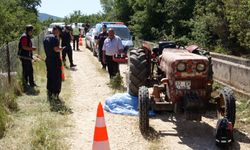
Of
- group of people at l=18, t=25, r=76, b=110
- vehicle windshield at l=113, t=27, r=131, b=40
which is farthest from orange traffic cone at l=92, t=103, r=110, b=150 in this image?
vehicle windshield at l=113, t=27, r=131, b=40

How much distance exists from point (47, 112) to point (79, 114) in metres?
0.69

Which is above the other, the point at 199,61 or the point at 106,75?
the point at 199,61

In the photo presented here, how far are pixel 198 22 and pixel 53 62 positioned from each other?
11989 mm

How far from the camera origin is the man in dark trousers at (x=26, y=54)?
12.1 meters

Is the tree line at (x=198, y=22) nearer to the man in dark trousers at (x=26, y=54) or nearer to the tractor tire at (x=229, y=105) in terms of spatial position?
the man in dark trousers at (x=26, y=54)

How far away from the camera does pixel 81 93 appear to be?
12305 mm

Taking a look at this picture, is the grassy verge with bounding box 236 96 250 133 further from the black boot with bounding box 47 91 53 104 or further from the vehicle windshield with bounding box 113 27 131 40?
the vehicle windshield with bounding box 113 27 131 40

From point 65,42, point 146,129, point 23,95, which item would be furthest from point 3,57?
point 65,42

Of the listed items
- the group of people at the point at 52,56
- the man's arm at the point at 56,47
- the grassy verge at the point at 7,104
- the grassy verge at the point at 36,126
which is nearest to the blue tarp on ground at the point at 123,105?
the grassy verge at the point at 36,126

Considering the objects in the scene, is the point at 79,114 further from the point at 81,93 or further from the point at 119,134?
the point at 81,93

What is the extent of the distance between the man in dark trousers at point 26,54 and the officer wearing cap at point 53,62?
4.73ft

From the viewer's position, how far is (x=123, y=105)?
9.88 m

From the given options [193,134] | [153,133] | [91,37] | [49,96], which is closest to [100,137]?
[153,133]

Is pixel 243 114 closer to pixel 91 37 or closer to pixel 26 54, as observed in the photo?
pixel 26 54
